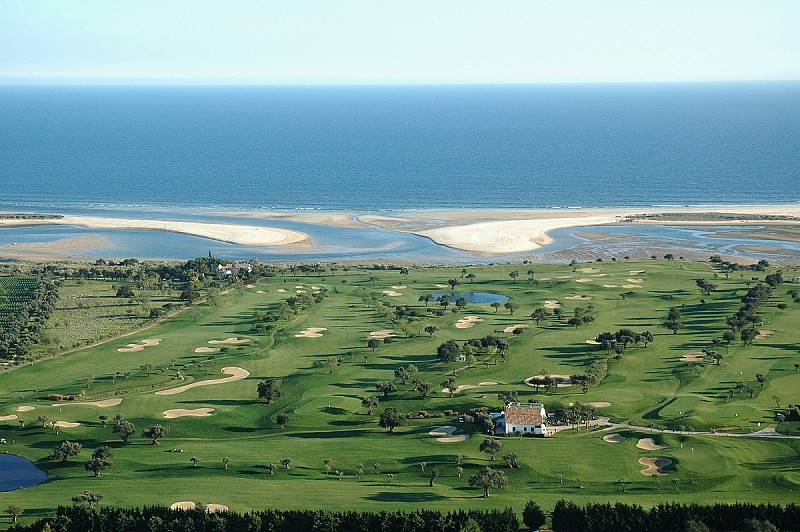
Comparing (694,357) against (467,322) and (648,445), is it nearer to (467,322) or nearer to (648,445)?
(648,445)

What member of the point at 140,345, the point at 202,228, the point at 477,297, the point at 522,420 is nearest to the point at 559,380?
the point at 522,420

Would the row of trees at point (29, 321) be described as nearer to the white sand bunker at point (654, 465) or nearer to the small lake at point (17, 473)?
the small lake at point (17, 473)

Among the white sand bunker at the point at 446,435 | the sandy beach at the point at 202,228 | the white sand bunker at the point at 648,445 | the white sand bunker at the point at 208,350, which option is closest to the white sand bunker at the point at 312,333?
the white sand bunker at the point at 208,350

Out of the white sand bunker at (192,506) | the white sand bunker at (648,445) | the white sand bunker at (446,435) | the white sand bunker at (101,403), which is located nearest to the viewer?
the white sand bunker at (192,506)

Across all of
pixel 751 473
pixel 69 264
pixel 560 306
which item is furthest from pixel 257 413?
pixel 69 264

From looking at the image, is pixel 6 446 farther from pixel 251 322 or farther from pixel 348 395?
pixel 251 322

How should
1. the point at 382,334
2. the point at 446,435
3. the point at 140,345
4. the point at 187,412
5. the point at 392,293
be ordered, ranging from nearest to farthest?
the point at 446,435 < the point at 187,412 < the point at 140,345 < the point at 382,334 < the point at 392,293
